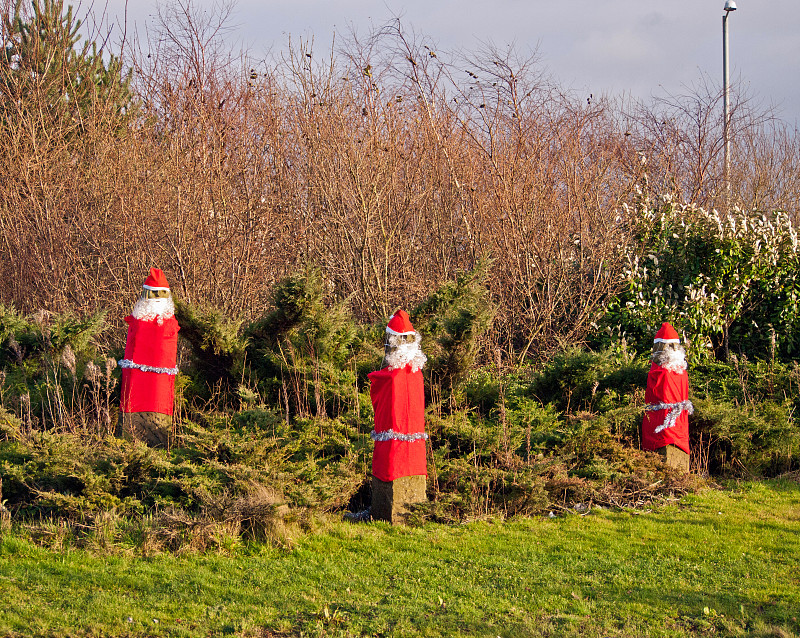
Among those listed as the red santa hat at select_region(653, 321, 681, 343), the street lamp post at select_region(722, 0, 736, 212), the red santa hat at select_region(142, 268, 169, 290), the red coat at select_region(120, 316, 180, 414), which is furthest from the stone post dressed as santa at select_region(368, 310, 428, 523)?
the street lamp post at select_region(722, 0, 736, 212)

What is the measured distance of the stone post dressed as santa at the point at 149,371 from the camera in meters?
6.06

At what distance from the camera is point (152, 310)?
20.0ft

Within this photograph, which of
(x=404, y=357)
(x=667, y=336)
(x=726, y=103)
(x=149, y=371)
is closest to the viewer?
(x=404, y=357)

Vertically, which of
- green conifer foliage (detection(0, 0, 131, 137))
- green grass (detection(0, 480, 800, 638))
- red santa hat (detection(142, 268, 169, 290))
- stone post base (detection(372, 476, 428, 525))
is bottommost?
green grass (detection(0, 480, 800, 638))

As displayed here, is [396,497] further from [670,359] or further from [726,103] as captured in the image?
[726,103]

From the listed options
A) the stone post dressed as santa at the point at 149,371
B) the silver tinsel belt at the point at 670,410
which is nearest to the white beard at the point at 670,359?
the silver tinsel belt at the point at 670,410

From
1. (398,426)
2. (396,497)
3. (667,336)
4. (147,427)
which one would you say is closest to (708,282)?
(667,336)

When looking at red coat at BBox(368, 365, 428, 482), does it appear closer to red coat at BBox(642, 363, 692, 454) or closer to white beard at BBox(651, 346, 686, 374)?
red coat at BBox(642, 363, 692, 454)

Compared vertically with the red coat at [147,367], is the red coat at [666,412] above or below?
below

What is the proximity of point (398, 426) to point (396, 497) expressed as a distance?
19.5 inches

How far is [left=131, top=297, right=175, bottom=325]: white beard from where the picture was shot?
19.9 feet

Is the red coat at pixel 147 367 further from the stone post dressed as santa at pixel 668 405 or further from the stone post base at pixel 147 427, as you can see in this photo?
the stone post dressed as santa at pixel 668 405

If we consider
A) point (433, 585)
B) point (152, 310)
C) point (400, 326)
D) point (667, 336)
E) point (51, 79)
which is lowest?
point (433, 585)

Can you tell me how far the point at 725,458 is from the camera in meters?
7.32
